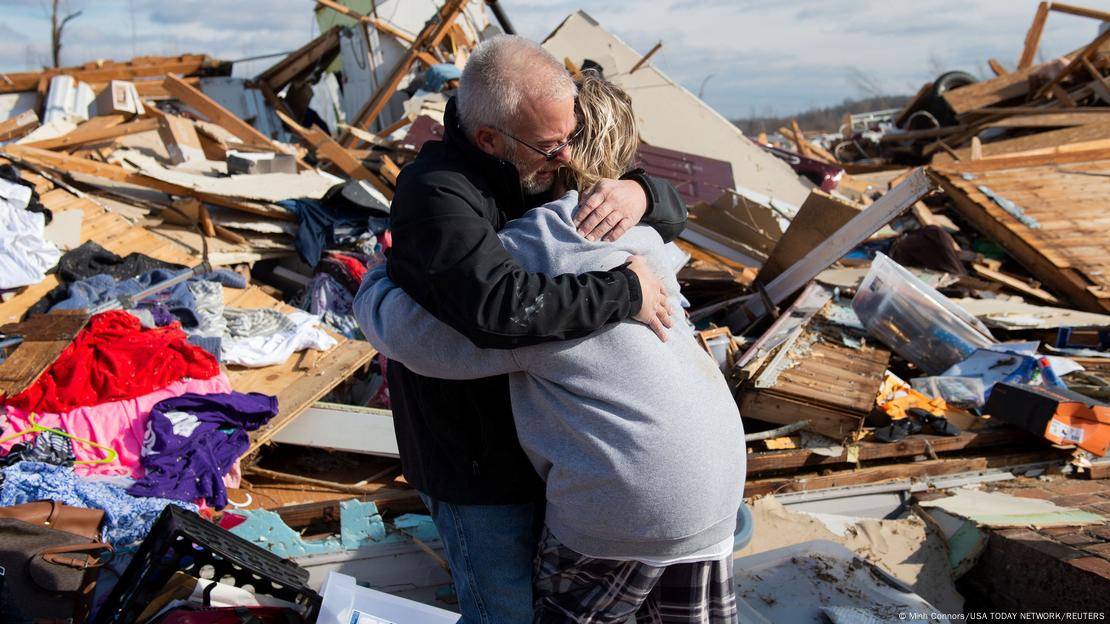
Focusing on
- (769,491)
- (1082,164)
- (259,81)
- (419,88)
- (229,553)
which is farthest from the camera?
(259,81)

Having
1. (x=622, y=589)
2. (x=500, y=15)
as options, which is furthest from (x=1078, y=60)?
(x=622, y=589)

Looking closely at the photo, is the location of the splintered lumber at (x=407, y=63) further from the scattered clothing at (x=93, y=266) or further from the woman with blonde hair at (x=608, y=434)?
the woman with blonde hair at (x=608, y=434)

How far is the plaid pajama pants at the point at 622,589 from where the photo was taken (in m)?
1.64

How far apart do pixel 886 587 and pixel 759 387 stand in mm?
1546

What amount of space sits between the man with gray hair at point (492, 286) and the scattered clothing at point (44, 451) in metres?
2.49

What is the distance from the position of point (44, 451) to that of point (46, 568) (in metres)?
1.56

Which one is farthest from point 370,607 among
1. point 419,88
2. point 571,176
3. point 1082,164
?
point 419,88

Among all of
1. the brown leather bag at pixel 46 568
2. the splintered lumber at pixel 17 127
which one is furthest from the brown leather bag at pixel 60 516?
the splintered lumber at pixel 17 127

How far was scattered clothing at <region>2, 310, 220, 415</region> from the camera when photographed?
379 cm

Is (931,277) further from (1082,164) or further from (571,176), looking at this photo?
(571,176)

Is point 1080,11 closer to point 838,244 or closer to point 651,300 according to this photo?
point 838,244

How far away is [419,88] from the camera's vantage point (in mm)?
9945

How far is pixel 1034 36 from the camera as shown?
12203 millimetres

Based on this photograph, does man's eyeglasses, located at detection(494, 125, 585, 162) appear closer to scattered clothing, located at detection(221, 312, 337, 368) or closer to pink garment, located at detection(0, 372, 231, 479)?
pink garment, located at detection(0, 372, 231, 479)
